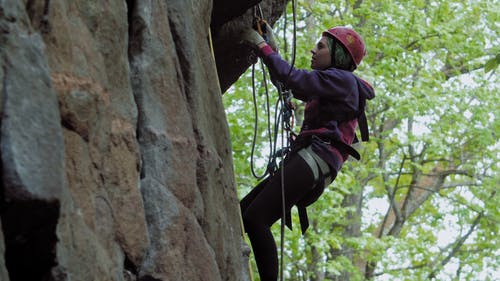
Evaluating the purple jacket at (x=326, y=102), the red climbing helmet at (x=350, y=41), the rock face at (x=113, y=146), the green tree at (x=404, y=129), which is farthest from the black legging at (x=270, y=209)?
the green tree at (x=404, y=129)

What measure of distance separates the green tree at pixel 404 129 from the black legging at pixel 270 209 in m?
8.60

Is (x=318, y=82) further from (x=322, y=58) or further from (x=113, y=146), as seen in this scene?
(x=113, y=146)

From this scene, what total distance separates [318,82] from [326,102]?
7.6 inches

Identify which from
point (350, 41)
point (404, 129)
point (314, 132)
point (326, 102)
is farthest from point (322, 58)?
point (404, 129)

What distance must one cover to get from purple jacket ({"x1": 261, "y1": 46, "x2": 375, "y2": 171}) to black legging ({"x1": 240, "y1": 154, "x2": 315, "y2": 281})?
0.20m

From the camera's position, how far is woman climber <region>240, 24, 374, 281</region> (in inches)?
241

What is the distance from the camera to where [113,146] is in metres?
4.25

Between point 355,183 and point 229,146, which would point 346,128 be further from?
point 355,183

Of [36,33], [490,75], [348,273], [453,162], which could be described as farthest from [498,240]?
[36,33]

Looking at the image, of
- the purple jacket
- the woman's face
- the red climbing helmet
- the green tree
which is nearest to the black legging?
the purple jacket

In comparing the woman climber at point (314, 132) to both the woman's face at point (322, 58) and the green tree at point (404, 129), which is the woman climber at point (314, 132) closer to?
the woman's face at point (322, 58)

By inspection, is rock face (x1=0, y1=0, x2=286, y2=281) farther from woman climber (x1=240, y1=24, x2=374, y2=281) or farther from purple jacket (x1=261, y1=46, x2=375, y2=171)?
purple jacket (x1=261, y1=46, x2=375, y2=171)

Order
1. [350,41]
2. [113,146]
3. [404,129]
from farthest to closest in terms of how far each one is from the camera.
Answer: [404,129], [350,41], [113,146]

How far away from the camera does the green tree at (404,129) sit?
15.9 meters
